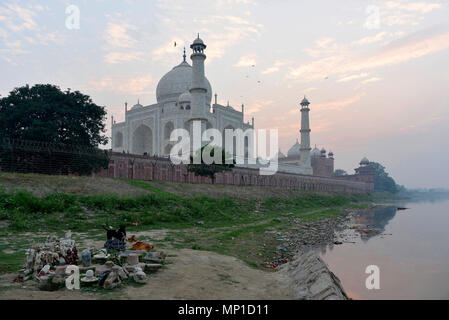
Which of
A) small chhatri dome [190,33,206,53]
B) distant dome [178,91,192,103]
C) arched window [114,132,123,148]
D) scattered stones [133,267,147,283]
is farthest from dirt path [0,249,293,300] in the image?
arched window [114,132,123,148]

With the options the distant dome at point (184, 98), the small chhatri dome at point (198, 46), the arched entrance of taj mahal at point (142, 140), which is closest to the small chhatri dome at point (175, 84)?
the distant dome at point (184, 98)

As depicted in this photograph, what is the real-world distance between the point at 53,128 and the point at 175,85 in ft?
88.0

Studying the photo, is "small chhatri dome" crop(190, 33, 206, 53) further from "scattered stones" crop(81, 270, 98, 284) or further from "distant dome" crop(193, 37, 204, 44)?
"scattered stones" crop(81, 270, 98, 284)

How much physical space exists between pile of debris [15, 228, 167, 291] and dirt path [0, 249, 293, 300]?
0.64 feet

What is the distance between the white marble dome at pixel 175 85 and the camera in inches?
1716

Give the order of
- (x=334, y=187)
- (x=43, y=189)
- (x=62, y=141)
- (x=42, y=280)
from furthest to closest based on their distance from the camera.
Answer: (x=334, y=187) → (x=62, y=141) → (x=43, y=189) → (x=42, y=280)

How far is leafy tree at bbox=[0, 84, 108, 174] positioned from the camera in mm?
16141

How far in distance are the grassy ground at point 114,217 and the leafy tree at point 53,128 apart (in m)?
2.17

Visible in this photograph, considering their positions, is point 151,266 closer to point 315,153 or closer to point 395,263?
point 395,263

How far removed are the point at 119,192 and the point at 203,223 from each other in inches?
200

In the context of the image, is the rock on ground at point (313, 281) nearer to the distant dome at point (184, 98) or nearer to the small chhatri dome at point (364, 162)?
the distant dome at point (184, 98)

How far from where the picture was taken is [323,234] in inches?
572
